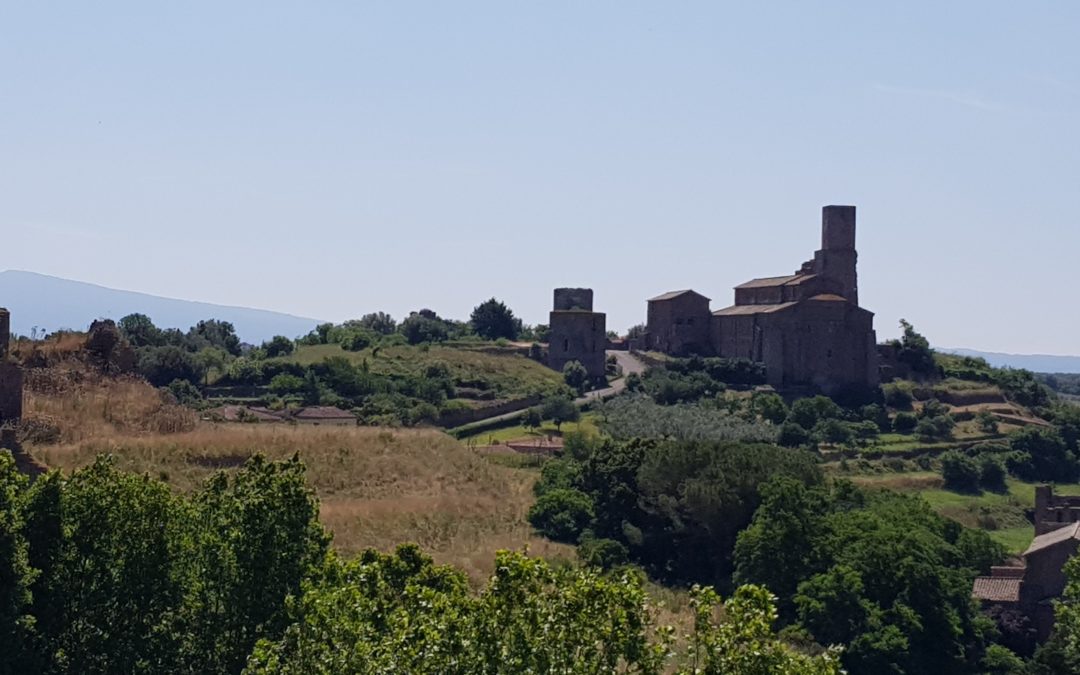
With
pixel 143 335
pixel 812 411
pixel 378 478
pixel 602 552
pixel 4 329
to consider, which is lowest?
A: pixel 602 552

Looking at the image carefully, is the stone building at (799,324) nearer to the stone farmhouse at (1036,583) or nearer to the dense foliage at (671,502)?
the dense foliage at (671,502)

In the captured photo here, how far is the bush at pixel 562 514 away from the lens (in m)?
43.1

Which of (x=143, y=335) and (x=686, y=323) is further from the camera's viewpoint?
(x=686, y=323)

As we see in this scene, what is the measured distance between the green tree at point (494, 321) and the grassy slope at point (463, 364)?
16.1 m

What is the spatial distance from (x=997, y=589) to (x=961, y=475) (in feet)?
67.9

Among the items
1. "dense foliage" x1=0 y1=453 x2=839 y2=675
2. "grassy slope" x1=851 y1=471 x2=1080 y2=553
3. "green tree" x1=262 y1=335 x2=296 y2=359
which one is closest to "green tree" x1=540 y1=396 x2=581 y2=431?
"grassy slope" x1=851 y1=471 x2=1080 y2=553

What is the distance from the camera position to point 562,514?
143 feet

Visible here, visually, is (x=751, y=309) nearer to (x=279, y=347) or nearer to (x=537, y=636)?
(x=279, y=347)

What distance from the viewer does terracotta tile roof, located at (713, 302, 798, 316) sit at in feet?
275

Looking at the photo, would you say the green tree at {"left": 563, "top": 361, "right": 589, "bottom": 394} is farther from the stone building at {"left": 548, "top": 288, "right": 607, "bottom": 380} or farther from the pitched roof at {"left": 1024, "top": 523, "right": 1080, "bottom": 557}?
the pitched roof at {"left": 1024, "top": 523, "right": 1080, "bottom": 557}

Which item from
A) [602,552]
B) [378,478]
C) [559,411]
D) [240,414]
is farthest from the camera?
[559,411]

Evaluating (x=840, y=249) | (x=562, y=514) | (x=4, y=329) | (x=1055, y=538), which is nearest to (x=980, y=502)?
(x=1055, y=538)

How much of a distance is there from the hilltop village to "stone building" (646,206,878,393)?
18cm

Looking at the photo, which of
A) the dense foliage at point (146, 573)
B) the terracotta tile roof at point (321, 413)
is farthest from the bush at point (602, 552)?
the terracotta tile roof at point (321, 413)
